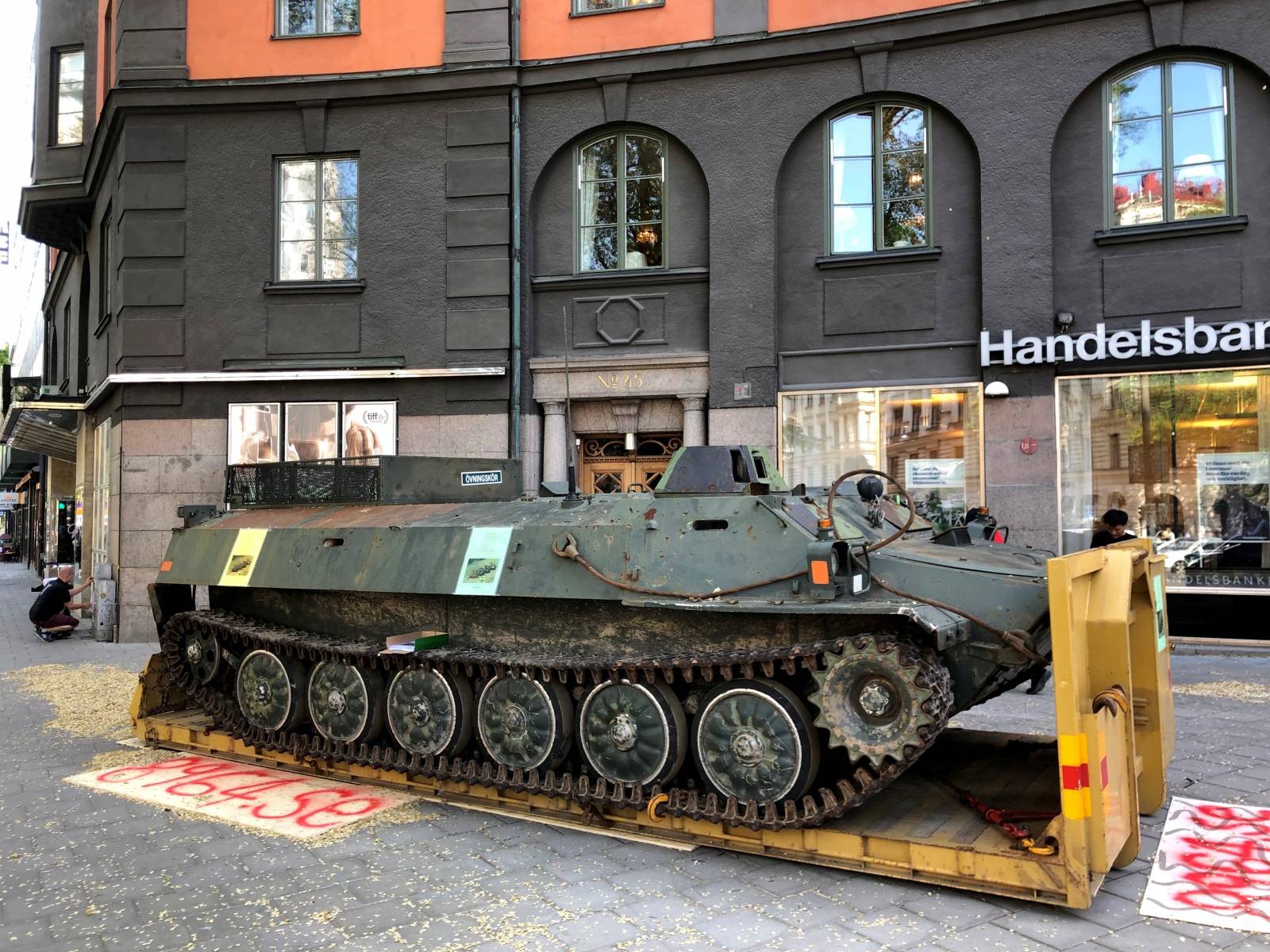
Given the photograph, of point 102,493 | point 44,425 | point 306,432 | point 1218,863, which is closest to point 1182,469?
point 1218,863

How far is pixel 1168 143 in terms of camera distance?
485 inches

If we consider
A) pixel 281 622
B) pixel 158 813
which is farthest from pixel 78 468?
pixel 158 813

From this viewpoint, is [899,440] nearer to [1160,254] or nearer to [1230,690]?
[1160,254]

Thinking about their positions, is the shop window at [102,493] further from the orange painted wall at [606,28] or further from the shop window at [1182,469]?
the shop window at [1182,469]

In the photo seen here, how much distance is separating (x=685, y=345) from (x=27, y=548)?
1543 inches

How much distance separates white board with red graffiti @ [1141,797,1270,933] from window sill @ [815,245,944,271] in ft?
26.5

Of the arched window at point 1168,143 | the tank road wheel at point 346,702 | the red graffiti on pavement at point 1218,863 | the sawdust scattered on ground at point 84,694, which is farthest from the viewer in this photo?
the arched window at point 1168,143

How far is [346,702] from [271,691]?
0.87m

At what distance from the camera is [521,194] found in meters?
14.2

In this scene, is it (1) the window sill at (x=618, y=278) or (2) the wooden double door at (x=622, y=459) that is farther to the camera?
(2) the wooden double door at (x=622, y=459)

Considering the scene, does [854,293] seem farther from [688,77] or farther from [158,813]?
[158,813]

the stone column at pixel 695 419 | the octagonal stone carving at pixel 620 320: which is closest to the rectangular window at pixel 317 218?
the octagonal stone carving at pixel 620 320

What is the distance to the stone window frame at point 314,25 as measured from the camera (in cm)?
1459

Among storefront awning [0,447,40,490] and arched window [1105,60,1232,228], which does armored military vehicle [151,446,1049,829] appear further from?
storefront awning [0,447,40,490]
